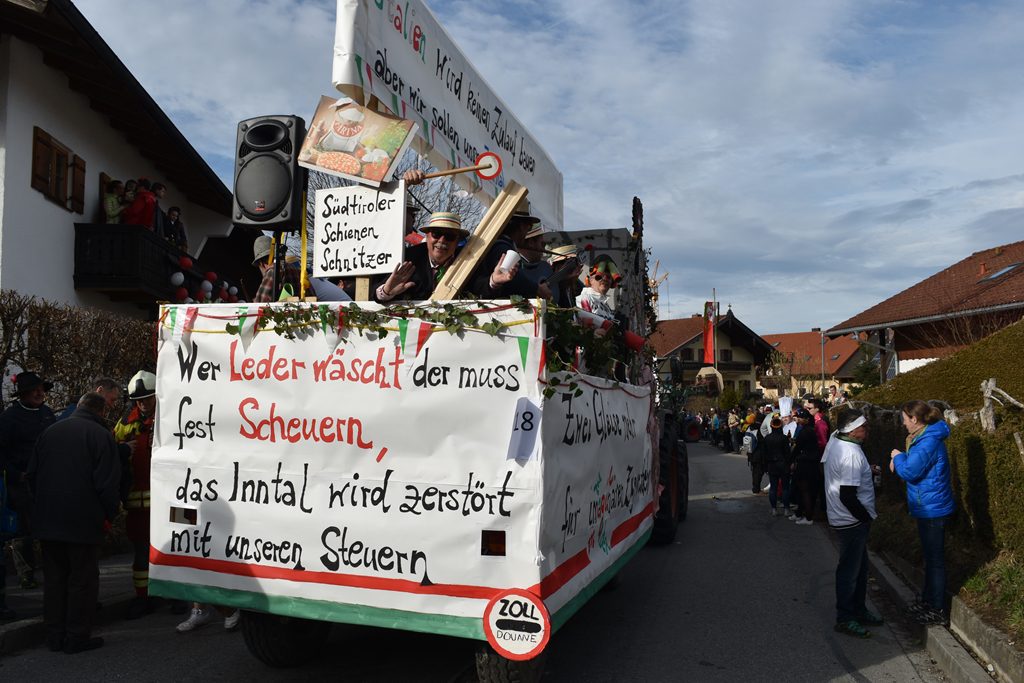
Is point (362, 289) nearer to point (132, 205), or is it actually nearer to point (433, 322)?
point (433, 322)

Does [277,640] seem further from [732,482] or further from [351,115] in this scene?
[732,482]

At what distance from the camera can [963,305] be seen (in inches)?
1057

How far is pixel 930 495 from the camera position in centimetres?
660

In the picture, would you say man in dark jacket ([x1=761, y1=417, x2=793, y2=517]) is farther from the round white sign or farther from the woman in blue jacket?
the round white sign

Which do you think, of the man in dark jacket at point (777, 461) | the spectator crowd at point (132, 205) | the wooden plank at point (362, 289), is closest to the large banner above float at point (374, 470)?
the wooden plank at point (362, 289)

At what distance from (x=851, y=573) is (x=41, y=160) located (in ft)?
45.6

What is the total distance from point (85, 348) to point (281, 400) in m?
7.03

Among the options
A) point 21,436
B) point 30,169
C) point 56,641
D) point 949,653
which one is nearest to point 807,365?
point 30,169

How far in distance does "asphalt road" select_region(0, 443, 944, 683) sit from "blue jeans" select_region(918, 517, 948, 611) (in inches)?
16.1

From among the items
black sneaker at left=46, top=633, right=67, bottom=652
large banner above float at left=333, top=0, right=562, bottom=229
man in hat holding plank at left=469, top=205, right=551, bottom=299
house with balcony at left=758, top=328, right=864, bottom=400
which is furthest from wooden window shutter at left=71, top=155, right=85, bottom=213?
house with balcony at left=758, top=328, right=864, bottom=400

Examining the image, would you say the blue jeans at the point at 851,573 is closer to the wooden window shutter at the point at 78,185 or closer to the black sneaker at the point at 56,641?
the black sneaker at the point at 56,641

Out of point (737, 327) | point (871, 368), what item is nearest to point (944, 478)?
point (871, 368)

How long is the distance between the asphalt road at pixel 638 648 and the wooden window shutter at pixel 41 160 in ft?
32.2

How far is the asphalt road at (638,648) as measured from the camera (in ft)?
18.2
